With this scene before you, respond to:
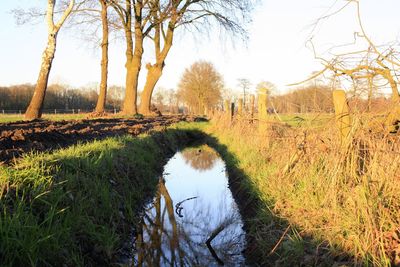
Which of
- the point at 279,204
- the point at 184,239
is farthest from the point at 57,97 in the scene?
the point at 279,204

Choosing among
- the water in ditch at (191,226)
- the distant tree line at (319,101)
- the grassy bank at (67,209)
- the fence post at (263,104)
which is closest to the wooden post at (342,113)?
the distant tree line at (319,101)

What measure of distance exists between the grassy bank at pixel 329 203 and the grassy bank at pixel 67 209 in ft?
5.73

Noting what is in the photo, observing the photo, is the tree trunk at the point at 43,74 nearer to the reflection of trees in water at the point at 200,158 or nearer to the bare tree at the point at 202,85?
the reflection of trees in water at the point at 200,158

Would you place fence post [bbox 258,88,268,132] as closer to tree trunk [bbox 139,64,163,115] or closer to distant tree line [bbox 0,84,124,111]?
tree trunk [bbox 139,64,163,115]

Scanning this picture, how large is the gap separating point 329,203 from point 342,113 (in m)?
1.04

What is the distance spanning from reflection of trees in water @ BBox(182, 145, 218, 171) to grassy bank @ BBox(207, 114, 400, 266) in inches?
223

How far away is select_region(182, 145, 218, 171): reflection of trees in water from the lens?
1148 centimetres

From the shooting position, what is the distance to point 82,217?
3957 mm

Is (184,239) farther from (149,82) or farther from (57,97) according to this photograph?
(57,97)

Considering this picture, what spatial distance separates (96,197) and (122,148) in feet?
10.2

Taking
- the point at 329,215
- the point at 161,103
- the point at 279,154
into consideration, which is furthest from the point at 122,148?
the point at 161,103

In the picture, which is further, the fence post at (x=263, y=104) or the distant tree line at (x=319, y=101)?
Answer: the fence post at (x=263, y=104)

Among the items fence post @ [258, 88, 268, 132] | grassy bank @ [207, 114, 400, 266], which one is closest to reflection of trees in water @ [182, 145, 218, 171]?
fence post @ [258, 88, 268, 132]

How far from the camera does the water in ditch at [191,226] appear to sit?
15.0 ft
